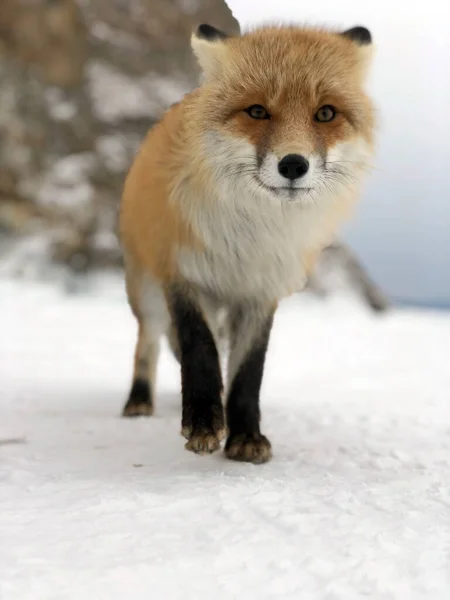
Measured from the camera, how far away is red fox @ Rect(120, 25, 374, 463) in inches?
64.6

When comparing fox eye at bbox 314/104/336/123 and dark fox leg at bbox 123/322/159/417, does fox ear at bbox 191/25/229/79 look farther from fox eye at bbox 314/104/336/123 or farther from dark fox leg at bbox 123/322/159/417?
dark fox leg at bbox 123/322/159/417

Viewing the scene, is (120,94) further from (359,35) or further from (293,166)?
(293,166)

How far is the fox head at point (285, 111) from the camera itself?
1591 mm

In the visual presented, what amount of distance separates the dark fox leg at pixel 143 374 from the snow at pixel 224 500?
85 mm

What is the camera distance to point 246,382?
2.00 m

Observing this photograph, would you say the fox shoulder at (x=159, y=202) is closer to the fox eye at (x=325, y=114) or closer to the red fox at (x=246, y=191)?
the red fox at (x=246, y=191)

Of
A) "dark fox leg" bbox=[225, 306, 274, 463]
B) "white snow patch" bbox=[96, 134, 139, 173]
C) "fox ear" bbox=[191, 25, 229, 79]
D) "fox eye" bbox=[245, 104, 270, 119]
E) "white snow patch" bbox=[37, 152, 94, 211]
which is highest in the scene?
"fox ear" bbox=[191, 25, 229, 79]

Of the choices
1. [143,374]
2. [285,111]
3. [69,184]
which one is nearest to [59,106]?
[69,184]

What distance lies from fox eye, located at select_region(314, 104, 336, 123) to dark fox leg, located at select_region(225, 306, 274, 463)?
624 mm

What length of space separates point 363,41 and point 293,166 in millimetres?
565

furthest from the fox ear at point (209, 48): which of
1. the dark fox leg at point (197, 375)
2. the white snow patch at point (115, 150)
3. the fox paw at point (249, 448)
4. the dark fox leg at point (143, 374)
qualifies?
the white snow patch at point (115, 150)

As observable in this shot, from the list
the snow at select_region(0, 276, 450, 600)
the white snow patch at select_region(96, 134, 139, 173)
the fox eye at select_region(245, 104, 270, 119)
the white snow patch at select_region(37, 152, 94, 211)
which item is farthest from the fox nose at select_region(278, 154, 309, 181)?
the white snow patch at select_region(96, 134, 139, 173)

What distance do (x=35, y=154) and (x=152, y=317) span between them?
12.5ft

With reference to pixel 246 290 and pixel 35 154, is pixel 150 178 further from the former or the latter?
pixel 35 154
